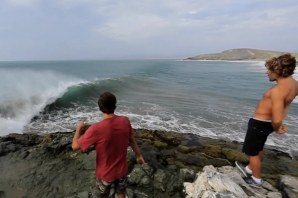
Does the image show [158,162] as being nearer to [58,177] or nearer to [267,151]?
[58,177]

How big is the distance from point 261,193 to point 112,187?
2636 millimetres

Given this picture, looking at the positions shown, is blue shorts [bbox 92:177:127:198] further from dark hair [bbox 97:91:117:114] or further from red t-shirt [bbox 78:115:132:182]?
dark hair [bbox 97:91:117:114]

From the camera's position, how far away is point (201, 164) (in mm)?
6902

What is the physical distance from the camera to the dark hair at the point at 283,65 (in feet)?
13.0

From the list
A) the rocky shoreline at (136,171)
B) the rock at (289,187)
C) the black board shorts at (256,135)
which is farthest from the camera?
the rocky shoreline at (136,171)

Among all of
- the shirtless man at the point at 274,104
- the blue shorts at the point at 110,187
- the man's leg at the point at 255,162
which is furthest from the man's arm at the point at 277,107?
the blue shorts at the point at 110,187

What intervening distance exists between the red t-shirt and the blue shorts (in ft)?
0.29

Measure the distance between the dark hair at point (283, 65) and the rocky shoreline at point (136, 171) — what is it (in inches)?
79.3

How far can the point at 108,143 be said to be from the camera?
10.3 ft

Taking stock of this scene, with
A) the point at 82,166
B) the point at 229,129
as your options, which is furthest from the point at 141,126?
the point at 82,166

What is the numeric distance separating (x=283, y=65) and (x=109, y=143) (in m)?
2.71

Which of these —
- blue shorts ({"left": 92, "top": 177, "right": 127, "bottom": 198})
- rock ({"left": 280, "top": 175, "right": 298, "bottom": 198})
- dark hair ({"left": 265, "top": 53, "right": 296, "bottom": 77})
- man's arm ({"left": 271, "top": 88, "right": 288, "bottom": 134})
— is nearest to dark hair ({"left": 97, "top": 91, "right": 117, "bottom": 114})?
blue shorts ({"left": 92, "top": 177, "right": 127, "bottom": 198})

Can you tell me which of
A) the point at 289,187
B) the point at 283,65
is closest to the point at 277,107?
the point at 283,65

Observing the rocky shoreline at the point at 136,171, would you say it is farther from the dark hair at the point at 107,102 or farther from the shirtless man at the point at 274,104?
the dark hair at the point at 107,102
